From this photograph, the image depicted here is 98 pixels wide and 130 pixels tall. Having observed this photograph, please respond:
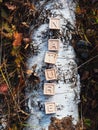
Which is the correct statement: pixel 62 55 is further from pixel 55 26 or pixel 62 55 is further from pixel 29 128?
pixel 29 128

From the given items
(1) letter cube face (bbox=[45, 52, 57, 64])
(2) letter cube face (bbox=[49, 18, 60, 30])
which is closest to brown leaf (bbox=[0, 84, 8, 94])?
(1) letter cube face (bbox=[45, 52, 57, 64])

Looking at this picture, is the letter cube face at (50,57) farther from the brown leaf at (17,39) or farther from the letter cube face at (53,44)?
the brown leaf at (17,39)

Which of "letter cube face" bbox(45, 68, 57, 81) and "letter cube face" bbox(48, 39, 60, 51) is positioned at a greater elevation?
"letter cube face" bbox(48, 39, 60, 51)

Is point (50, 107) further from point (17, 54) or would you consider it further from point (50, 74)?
point (17, 54)

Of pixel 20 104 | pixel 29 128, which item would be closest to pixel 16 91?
pixel 20 104

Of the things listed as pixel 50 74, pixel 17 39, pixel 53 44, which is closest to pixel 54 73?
pixel 50 74

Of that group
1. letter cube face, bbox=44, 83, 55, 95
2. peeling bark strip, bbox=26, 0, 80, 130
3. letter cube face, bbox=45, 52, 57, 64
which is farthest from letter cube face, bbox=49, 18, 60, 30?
letter cube face, bbox=44, 83, 55, 95

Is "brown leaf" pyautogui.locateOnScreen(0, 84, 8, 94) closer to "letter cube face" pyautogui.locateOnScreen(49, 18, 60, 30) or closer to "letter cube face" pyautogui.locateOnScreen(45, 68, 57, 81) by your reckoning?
"letter cube face" pyautogui.locateOnScreen(45, 68, 57, 81)

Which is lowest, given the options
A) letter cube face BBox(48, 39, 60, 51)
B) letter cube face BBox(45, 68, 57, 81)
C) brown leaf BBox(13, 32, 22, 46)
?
letter cube face BBox(45, 68, 57, 81)

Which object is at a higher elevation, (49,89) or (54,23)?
(54,23)
